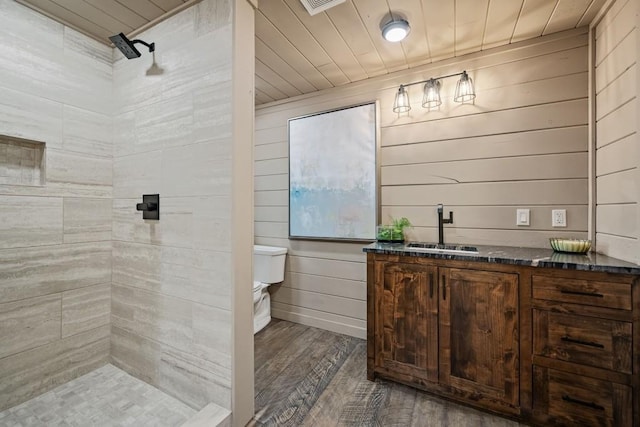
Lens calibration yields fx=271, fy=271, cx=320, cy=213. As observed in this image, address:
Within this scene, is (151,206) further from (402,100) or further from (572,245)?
(572,245)

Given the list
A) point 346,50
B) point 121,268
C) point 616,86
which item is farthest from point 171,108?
point 616,86

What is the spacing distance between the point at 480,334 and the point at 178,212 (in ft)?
5.93

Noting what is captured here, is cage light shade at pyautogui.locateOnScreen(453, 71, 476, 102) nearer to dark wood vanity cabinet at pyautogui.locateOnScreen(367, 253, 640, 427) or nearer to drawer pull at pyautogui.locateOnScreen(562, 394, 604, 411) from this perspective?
dark wood vanity cabinet at pyautogui.locateOnScreen(367, 253, 640, 427)

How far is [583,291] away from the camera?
50.7 inches

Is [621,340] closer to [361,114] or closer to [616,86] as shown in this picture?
[616,86]

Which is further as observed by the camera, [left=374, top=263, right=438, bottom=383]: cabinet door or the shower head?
[left=374, top=263, right=438, bottom=383]: cabinet door

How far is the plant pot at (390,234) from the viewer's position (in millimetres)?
2090

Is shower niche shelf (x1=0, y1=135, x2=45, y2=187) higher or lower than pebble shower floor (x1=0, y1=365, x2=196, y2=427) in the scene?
higher

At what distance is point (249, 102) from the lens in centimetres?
140

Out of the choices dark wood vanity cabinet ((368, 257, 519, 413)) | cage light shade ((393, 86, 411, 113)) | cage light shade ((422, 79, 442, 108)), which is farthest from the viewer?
cage light shade ((393, 86, 411, 113))

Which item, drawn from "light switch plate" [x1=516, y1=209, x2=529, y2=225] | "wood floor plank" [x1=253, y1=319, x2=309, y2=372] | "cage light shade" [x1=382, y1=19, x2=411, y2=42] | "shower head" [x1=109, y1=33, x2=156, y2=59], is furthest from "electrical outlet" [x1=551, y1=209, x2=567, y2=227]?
"shower head" [x1=109, y1=33, x2=156, y2=59]

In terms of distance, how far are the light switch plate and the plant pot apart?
77cm

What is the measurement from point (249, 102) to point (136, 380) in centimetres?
179

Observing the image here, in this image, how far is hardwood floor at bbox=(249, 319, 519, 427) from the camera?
1459mm
